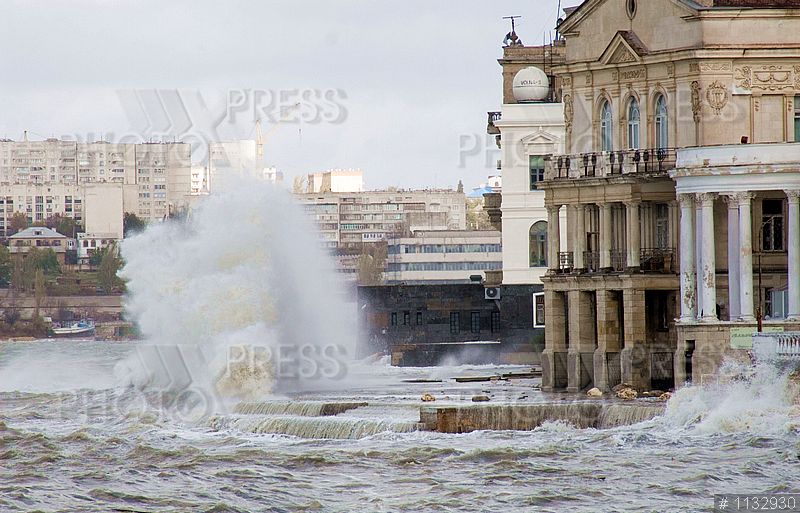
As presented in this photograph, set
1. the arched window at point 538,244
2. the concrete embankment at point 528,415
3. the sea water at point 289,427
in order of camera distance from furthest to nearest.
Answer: the arched window at point 538,244
the concrete embankment at point 528,415
the sea water at point 289,427

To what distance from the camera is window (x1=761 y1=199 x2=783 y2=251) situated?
55.4m

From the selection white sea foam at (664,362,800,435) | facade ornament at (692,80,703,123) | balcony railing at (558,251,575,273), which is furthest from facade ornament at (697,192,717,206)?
balcony railing at (558,251,575,273)

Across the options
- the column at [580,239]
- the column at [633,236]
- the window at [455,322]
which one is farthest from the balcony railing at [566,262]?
the window at [455,322]

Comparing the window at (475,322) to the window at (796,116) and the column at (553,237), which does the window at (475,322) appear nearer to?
the column at (553,237)

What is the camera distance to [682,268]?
54250 millimetres

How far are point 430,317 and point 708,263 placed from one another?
1120 inches

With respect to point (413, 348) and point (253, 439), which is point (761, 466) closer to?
point (253, 439)

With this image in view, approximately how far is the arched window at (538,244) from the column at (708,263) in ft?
77.2

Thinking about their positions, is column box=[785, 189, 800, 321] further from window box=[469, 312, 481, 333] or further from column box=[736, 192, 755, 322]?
window box=[469, 312, 481, 333]

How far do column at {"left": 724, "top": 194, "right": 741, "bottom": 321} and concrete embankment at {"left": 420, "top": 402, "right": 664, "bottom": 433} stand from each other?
404 cm

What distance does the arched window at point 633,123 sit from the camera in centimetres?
5916

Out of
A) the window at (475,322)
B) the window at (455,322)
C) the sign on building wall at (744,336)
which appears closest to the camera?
the sign on building wall at (744,336)

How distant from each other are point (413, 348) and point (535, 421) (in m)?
28.1

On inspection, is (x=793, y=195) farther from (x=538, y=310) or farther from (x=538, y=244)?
(x=538, y=244)
